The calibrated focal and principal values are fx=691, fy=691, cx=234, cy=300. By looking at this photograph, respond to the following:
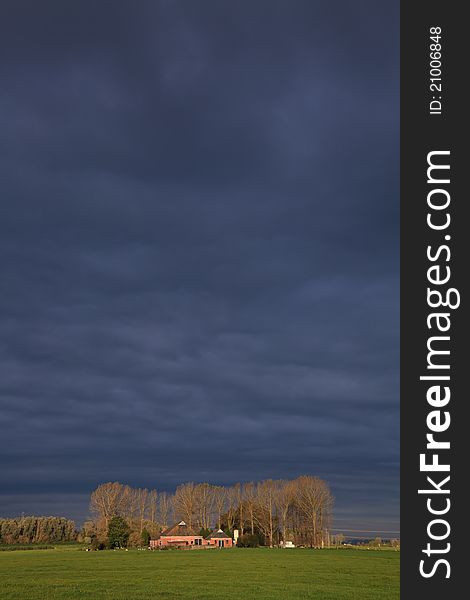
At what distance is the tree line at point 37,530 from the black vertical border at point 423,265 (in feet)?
475

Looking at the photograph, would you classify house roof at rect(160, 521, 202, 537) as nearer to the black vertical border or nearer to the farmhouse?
the farmhouse

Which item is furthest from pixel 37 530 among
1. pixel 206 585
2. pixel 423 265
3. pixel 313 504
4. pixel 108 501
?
pixel 423 265

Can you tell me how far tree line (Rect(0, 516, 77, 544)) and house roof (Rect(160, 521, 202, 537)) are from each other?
2888 centimetres

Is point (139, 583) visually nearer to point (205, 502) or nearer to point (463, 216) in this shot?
point (463, 216)

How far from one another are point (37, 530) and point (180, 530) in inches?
1415

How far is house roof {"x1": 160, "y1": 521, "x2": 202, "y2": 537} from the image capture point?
134000mm

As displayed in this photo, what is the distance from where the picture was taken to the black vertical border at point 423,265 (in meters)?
10.6

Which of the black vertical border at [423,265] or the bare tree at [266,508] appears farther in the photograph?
the bare tree at [266,508]

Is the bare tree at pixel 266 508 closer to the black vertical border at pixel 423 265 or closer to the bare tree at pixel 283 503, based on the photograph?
the bare tree at pixel 283 503

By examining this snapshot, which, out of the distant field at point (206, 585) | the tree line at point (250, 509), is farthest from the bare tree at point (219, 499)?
the distant field at point (206, 585)

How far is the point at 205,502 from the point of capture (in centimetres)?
14725

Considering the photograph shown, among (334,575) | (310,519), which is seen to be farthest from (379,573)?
(310,519)

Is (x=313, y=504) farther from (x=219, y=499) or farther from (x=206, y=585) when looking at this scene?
(x=206, y=585)

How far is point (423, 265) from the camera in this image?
11.4 m
